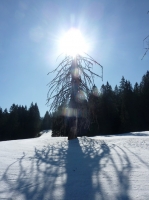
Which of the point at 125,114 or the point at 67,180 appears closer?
the point at 67,180

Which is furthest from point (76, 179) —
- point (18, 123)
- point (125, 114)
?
point (18, 123)

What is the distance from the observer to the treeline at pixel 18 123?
48.8 meters

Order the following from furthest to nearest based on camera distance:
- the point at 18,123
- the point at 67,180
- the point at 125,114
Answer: the point at 18,123 → the point at 125,114 → the point at 67,180

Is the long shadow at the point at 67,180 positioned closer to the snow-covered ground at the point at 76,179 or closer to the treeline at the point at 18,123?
the snow-covered ground at the point at 76,179

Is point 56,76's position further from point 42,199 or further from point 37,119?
point 37,119

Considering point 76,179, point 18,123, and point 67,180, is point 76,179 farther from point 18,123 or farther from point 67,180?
point 18,123

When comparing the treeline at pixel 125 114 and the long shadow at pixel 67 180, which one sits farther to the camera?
the treeline at pixel 125 114

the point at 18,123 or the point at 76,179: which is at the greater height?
the point at 18,123

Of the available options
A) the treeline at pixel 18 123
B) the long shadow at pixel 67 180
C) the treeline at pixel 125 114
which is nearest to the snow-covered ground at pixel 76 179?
the long shadow at pixel 67 180

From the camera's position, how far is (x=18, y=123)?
50844 mm

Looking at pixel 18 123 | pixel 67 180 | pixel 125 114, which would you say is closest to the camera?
pixel 67 180

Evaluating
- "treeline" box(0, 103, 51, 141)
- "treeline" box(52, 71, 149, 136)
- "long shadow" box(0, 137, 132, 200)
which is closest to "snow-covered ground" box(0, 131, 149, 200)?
"long shadow" box(0, 137, 132, 200)

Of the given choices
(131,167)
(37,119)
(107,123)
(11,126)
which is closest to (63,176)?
(131,167)

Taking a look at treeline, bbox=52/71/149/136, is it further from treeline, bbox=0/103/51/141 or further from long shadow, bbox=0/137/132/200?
long shadow, bbox=0/137/132/200
